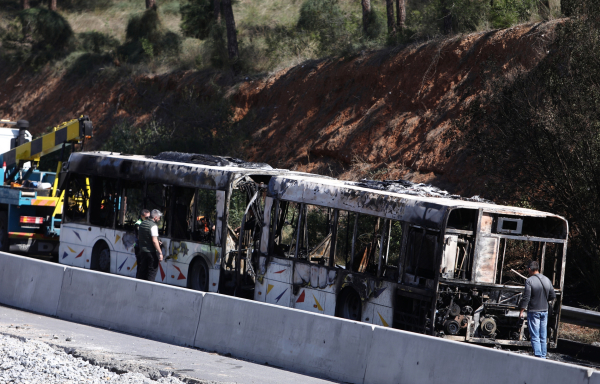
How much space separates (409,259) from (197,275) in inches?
191

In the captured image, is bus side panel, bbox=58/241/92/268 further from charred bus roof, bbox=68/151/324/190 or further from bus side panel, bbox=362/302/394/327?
bus side panel, bbox=362/302/394/327

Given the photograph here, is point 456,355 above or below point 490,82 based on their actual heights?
below

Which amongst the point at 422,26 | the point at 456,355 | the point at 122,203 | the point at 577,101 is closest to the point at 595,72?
the point at 577,101

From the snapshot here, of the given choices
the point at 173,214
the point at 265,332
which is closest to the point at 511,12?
the point at 173,214

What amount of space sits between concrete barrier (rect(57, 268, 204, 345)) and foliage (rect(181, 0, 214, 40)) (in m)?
31.5

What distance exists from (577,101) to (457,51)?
37.3 feet

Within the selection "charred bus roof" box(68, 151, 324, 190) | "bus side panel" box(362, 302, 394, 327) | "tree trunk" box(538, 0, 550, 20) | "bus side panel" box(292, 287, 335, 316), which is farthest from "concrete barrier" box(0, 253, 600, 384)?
"tree trunk" box(538, 0, 550, 20)

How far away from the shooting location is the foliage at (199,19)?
40.9 meters

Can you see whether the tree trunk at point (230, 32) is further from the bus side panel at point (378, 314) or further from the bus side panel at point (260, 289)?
the bus side panel at point (378, 314)

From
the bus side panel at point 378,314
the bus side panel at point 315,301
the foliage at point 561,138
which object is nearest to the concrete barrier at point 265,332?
the bus side panel at point 378,314

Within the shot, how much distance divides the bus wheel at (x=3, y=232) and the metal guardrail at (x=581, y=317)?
12692 mm

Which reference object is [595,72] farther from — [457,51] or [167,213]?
[457,51]

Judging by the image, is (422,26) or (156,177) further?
(422,26)

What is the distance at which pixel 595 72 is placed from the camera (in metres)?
14.0
